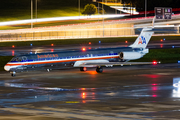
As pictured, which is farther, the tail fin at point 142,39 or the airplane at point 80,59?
the tail fin at point 142,39

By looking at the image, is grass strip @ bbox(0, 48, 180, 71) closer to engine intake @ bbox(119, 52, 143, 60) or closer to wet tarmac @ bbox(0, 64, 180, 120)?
engine intake @ bbox(119, 52, 143, 60)

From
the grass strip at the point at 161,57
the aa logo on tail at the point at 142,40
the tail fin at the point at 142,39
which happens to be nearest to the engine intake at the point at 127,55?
the tail fin at the point at 142,39

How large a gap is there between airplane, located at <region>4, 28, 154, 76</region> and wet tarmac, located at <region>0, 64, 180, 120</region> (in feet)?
3.47

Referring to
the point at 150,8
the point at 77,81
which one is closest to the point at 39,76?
the point at 77,81

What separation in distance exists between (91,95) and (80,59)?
641 inches

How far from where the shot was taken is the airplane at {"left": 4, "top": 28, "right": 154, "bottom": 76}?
43500 millimetres

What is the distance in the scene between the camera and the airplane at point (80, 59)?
43.5 meters

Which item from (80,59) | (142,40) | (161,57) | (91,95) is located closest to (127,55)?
(142,40)

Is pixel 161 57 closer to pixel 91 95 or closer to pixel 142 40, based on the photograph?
pixel 142 40

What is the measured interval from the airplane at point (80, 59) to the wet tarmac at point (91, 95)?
106 centimetres

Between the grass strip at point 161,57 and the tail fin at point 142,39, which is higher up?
the tail fin at point 142,39

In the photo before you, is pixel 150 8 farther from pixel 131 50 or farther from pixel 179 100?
pixel 179 100

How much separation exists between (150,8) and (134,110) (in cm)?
17537

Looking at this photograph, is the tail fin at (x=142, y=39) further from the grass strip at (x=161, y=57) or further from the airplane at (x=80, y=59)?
the grass strip at (x=161, y=57)
